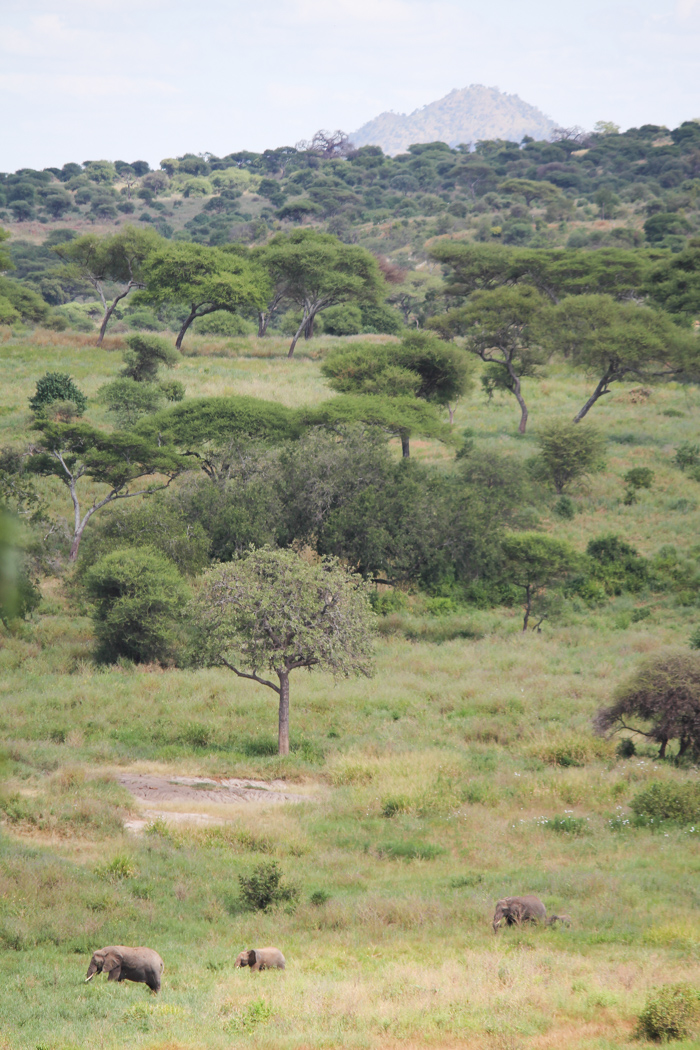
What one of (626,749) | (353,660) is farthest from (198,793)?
(626,749)

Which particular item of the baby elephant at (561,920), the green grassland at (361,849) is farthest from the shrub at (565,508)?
the baby elephant at (561,920)

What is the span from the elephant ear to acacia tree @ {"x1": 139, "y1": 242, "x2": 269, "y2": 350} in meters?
45.2

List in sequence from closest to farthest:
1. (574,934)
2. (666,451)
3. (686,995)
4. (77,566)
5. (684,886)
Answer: (686,995) < (574,934) < (684,886) < (77,566) < (666,451)

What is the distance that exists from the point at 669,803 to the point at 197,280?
4329 cm

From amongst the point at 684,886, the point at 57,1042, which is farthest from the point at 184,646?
the point at 57,1042

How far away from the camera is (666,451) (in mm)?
42938

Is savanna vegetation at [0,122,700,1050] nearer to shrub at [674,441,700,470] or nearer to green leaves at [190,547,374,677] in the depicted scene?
green leaves at [190,547,374,677]

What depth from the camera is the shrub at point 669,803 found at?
1407cm

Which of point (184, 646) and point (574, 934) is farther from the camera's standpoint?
point (184, 646)

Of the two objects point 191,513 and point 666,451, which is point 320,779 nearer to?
point 191,513

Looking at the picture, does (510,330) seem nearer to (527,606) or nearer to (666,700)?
(527,606)

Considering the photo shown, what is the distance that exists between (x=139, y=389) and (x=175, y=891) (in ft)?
102

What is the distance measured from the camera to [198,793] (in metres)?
16.2

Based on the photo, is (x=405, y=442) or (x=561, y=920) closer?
(x=561, y=920)
